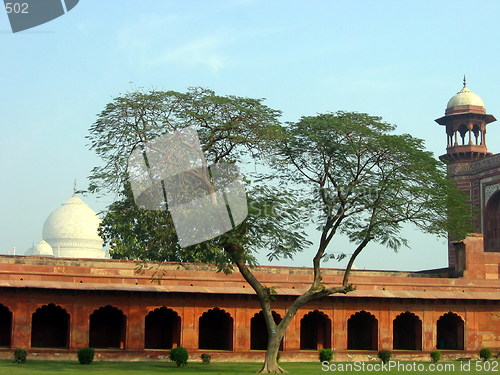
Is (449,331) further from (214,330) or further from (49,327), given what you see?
(49,327)

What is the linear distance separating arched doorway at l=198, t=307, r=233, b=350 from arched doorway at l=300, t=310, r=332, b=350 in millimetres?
3219

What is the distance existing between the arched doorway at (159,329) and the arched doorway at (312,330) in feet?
17.7

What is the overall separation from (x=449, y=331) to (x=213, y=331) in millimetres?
10131

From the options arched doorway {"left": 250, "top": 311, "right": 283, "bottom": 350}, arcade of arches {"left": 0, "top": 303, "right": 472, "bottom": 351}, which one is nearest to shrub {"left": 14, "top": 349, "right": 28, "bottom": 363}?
arcade of arches {"left": 0, "top": 303, "right": 472, "bottom": 351}

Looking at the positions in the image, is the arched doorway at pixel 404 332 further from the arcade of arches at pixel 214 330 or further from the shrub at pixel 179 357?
the shrub at pixel 179 357

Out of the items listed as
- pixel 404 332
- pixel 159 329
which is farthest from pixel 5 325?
pixel 404 332

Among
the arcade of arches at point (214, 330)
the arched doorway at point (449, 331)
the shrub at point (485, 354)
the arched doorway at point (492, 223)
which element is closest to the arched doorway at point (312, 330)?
the arcade of arches at point (214, 330)

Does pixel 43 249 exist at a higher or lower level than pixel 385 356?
higher

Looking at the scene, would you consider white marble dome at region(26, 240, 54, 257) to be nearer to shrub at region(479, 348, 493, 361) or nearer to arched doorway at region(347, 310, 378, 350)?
arched doorway at region(347, 310, 378, 350)

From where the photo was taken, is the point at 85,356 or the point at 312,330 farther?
the point at 312,330

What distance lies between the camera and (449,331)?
37.3 metres

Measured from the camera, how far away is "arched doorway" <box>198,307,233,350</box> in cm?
3450

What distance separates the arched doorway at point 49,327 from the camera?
32.3 meters

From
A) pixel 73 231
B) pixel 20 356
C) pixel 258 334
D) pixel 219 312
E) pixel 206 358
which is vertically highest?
pixel 73 231
